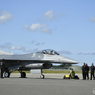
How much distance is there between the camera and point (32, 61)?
22.5m

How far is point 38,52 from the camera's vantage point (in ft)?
76.2

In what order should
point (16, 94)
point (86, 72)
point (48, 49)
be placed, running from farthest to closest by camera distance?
point (48, 49)
point (86, 72)
point (16, 94)

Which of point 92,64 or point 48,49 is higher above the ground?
→ point 48,49

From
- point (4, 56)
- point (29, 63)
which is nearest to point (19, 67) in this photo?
point (29, 63)

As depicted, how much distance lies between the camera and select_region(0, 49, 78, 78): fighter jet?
21.3m

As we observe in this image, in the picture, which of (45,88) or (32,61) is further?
(32,61)

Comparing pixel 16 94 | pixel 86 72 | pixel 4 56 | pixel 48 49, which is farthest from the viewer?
pixel 4 56

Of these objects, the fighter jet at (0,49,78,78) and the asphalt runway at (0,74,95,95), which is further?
the fighter jet at (0,49,78,78)

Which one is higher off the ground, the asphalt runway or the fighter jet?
the fighter jet

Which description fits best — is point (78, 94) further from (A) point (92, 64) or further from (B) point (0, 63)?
(B) point (0, 63)

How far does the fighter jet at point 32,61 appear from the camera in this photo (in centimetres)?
2134

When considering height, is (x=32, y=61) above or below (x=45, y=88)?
above

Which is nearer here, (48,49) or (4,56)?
(48,49)

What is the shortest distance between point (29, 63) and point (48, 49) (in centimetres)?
230
